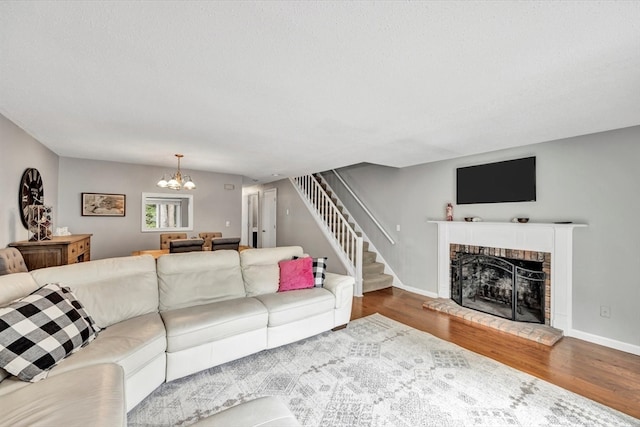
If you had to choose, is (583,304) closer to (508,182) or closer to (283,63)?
(508,182)

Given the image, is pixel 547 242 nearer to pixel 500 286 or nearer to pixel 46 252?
pixel 500 286

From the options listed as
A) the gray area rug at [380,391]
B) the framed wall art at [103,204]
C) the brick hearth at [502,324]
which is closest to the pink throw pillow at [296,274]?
the gray area rug at [380,391]

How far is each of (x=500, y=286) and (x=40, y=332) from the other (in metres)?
4.73

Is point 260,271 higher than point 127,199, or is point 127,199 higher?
point 127,199

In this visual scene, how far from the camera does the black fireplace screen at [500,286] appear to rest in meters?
3.51

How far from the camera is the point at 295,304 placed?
279 centimetres

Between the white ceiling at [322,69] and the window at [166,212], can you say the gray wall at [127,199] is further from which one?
the white ceiling at [322,69]

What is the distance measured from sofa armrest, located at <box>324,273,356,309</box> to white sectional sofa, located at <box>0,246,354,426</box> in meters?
0.01

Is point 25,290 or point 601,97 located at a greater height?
point 601,97

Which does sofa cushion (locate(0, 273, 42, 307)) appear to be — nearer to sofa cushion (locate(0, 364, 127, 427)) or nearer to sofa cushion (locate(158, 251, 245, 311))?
sofa cushion (locate(0, 364, 127, 427))

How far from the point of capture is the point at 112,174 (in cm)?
503

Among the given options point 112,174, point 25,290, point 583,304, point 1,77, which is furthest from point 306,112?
point 112,174

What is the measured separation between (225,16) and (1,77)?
1845 mm

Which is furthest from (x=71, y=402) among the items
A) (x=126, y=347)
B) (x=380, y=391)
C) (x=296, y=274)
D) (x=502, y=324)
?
(x=502, y=324)
